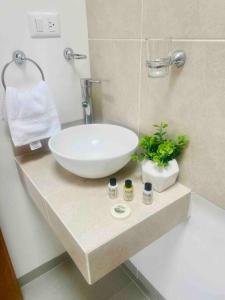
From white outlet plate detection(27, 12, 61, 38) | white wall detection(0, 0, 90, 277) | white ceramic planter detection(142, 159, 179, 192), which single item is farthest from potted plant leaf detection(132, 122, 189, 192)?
white outlet plate detection(27, 12, 61, 38)

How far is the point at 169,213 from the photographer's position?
0.84 m

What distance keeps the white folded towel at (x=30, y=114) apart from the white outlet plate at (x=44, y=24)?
0.22 m

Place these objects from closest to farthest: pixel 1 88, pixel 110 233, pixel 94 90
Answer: pixel 110 233 → pixel 1 88 → pixel 94 90

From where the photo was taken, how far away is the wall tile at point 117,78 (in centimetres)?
101

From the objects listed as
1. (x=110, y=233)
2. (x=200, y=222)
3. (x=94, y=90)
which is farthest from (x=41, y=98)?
(x=200, y=222)

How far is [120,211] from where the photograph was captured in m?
0.78

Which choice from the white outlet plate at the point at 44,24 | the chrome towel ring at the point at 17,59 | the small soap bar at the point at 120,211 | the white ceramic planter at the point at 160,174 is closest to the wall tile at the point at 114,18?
the white outlet plate at the point at 44,24

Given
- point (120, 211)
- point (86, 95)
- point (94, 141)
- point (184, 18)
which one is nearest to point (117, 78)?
point (86, 95)

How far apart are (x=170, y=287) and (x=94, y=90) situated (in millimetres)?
1103

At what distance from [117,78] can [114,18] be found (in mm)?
248

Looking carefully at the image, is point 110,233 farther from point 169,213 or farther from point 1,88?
point 1,88

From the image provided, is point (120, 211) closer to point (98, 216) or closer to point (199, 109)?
point (98, 216)

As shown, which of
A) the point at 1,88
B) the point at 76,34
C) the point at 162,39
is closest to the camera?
the point at 162,39

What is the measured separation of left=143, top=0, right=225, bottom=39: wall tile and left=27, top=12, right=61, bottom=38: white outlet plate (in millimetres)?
431
